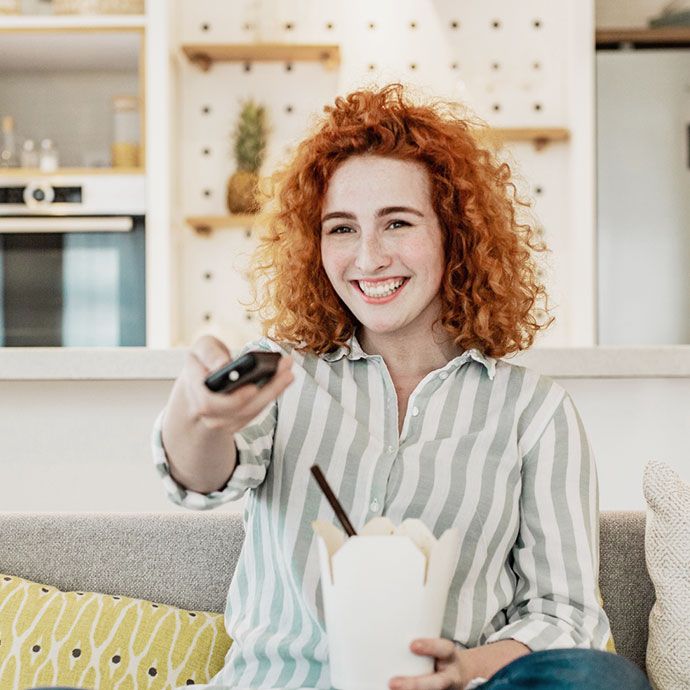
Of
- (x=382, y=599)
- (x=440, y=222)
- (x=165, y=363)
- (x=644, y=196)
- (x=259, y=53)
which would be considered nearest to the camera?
(x=382, y=599)

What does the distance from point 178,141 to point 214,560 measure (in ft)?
8.53

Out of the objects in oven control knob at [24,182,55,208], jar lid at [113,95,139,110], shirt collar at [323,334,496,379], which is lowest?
shirt collar at [323,334,496,379]

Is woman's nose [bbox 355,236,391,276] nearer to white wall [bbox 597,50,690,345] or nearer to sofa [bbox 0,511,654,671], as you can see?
sofa [bbox 0,511,654,671]

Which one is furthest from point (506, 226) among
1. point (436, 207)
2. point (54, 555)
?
point (54, 555)

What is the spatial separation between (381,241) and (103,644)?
2.26 ft

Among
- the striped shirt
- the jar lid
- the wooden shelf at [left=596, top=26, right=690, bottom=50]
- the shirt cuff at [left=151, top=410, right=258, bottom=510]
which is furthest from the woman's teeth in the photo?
the wooden shelf at [left=596, top=26, right=690, bottom=50]

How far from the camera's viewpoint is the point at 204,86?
397 centimetres

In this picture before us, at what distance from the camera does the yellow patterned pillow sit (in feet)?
4.94

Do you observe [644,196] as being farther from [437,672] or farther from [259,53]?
[437,672]

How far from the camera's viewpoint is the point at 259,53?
3881mm

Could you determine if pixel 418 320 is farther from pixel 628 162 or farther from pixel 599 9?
pixel 599 9

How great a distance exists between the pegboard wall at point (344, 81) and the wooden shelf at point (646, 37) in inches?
6.5

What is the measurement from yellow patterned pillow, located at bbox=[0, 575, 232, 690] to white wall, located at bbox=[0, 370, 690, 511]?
389 millimetres

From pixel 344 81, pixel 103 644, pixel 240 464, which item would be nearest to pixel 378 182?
pixel 240 464
